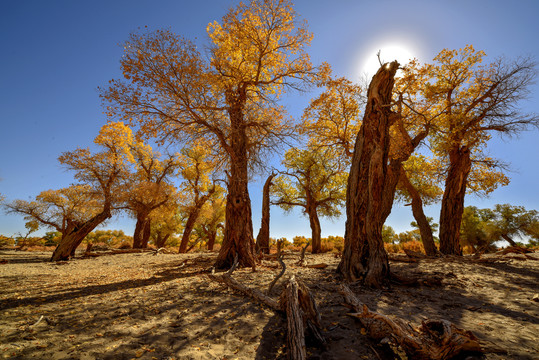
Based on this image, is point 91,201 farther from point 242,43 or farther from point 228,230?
point 242,43

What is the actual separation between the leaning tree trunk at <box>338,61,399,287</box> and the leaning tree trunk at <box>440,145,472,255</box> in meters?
6.61

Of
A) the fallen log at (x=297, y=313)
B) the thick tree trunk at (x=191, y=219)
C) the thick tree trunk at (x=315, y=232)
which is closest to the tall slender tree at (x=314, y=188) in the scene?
the thick tree trunk at (x=315, y=232)

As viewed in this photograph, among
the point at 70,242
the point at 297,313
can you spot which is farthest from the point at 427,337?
the point at 70,242

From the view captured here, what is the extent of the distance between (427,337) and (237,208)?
20.7 ft

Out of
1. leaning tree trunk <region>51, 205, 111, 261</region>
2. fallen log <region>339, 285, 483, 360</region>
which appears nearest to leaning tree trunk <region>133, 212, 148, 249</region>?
leaning tree trunk <region>51, 205, 111, 261</region>

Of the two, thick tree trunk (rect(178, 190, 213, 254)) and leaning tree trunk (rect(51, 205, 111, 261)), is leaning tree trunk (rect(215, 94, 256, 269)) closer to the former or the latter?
leaning tree trunk (rect(51, 205, 111, 261))

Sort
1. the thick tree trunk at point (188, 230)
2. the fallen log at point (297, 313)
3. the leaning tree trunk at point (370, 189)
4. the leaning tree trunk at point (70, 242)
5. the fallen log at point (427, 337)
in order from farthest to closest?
1. the thick tree trunk at point (188, 230)
2. the leaning tree trunk at point (70, 242)
3. the leaning tree trunk at point (370, 189)
4. the fallen log at point (297, 313)
5. the fallen log at point (427, 337)

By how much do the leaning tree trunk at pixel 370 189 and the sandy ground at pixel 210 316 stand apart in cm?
72

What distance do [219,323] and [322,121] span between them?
10.0 metres

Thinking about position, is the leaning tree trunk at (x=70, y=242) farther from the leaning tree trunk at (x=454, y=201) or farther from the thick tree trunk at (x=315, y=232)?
the leaning tree trunk at (x=454, y=201)

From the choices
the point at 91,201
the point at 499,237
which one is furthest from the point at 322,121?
the point at 499,237

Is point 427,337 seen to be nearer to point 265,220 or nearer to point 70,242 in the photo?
point 265,220

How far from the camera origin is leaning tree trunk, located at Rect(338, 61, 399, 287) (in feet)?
19.9

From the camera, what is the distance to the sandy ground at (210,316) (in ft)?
9.32
